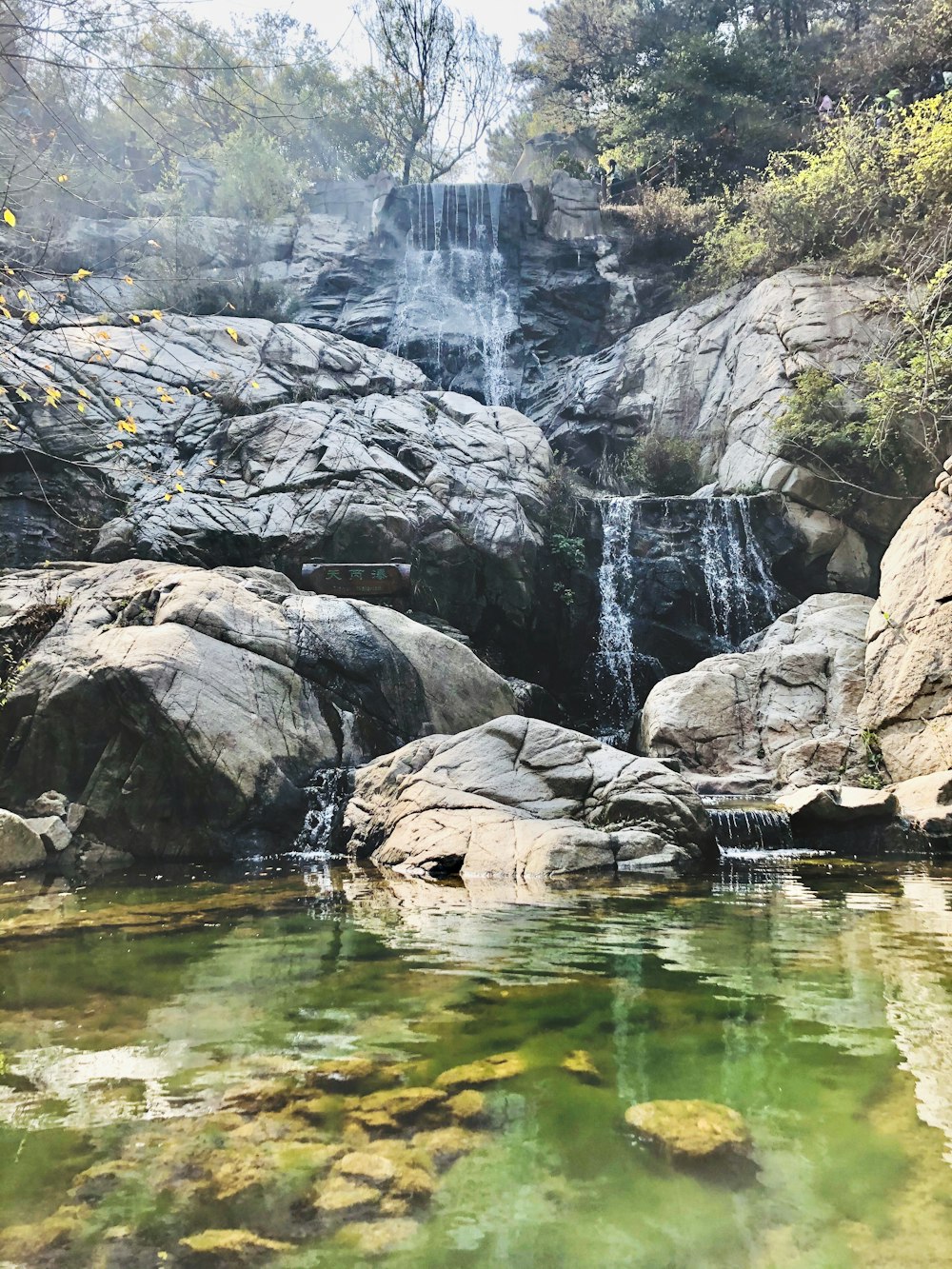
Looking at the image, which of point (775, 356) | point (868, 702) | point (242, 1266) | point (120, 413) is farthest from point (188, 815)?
point (775, 356)

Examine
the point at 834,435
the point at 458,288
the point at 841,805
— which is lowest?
the point at 841,805

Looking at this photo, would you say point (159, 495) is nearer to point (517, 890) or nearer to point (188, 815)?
point (188, 815)

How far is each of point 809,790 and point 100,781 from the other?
7513 mm

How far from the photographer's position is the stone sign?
13.2m

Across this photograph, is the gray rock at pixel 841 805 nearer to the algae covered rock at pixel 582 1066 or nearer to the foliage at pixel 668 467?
the algae covered rock at pixel 582 1066

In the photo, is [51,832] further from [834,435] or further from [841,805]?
[834,435]

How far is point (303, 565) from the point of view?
13.5 meters

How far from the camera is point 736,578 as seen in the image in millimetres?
Result: 15219

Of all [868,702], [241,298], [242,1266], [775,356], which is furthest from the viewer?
[241,298]

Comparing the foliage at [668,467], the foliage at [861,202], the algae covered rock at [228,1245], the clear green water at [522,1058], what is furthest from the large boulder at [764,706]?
the algae covered rock at [228,1245]

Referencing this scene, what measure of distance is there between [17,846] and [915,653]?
384 inches

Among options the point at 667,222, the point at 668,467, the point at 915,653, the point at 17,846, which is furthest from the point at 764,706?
the point at 667,222

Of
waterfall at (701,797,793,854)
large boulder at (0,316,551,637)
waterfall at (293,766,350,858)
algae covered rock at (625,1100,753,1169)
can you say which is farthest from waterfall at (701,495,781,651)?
algae covered rock at (625,1100,753,1169)

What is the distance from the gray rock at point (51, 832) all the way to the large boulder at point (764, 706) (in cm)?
742
